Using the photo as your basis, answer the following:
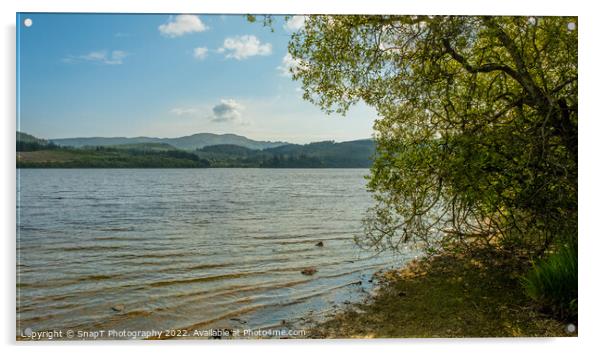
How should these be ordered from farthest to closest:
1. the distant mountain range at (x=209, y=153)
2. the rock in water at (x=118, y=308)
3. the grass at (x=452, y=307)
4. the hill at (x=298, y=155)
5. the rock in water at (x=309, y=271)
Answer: the rock in water at (x=309, y=271) → the hill at (x=298, y=155) → the distant mountain range at (x=209, y=153) → the rock in water at (x=118, y=308) → the grass at (x=452, y=307)

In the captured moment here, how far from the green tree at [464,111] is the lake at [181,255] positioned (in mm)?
781

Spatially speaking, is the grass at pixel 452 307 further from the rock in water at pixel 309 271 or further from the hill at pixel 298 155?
the hill at pixel 298 155

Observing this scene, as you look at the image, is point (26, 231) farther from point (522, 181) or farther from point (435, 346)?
point (522, 181)

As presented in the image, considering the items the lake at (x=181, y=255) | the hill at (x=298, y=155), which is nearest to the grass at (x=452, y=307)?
the lake at (x=181, y=255)

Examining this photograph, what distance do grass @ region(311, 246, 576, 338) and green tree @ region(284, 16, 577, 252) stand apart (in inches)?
17.4

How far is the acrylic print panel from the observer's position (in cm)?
374

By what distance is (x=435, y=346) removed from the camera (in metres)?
3.67

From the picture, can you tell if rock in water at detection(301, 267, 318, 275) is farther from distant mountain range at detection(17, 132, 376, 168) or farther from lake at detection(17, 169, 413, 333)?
distant mountain range at detection(17, 132, 376, 168)

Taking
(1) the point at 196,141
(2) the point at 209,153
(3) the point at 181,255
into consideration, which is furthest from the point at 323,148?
(3) the point at 181,255

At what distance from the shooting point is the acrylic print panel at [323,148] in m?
3.74

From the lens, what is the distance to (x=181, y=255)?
5.37m

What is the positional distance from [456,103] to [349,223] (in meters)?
3.25

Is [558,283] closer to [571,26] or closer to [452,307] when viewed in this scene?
[452,307]

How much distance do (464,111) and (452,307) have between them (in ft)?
6.54
